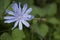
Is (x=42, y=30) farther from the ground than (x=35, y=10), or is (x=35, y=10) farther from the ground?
(x=35, y=10)

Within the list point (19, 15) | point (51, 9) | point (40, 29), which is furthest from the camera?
point (51, 9)

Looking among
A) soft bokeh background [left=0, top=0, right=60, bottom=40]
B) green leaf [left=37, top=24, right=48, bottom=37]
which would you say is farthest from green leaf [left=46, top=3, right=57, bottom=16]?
green leaf [left=37, top=24, right=48, bottom=37]

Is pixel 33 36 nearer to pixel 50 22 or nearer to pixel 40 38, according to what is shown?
pixel 40 38

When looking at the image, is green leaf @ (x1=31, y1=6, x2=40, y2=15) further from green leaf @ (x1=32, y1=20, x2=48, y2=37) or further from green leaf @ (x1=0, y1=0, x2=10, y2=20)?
green leaf @ (x1=0, y1=0, x2=10, y2=20)

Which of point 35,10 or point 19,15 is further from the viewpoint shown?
point 35,10

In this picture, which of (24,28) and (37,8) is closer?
(24,28)

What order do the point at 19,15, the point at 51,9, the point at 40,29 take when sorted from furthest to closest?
the point at 51,9 < the point at 40,29 < the point at 19,15

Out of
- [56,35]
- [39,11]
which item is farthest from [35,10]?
[56,35]

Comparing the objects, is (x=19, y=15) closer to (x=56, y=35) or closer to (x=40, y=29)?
(x=40, y=29)

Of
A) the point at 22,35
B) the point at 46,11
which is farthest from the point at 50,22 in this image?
the point at 22,35
